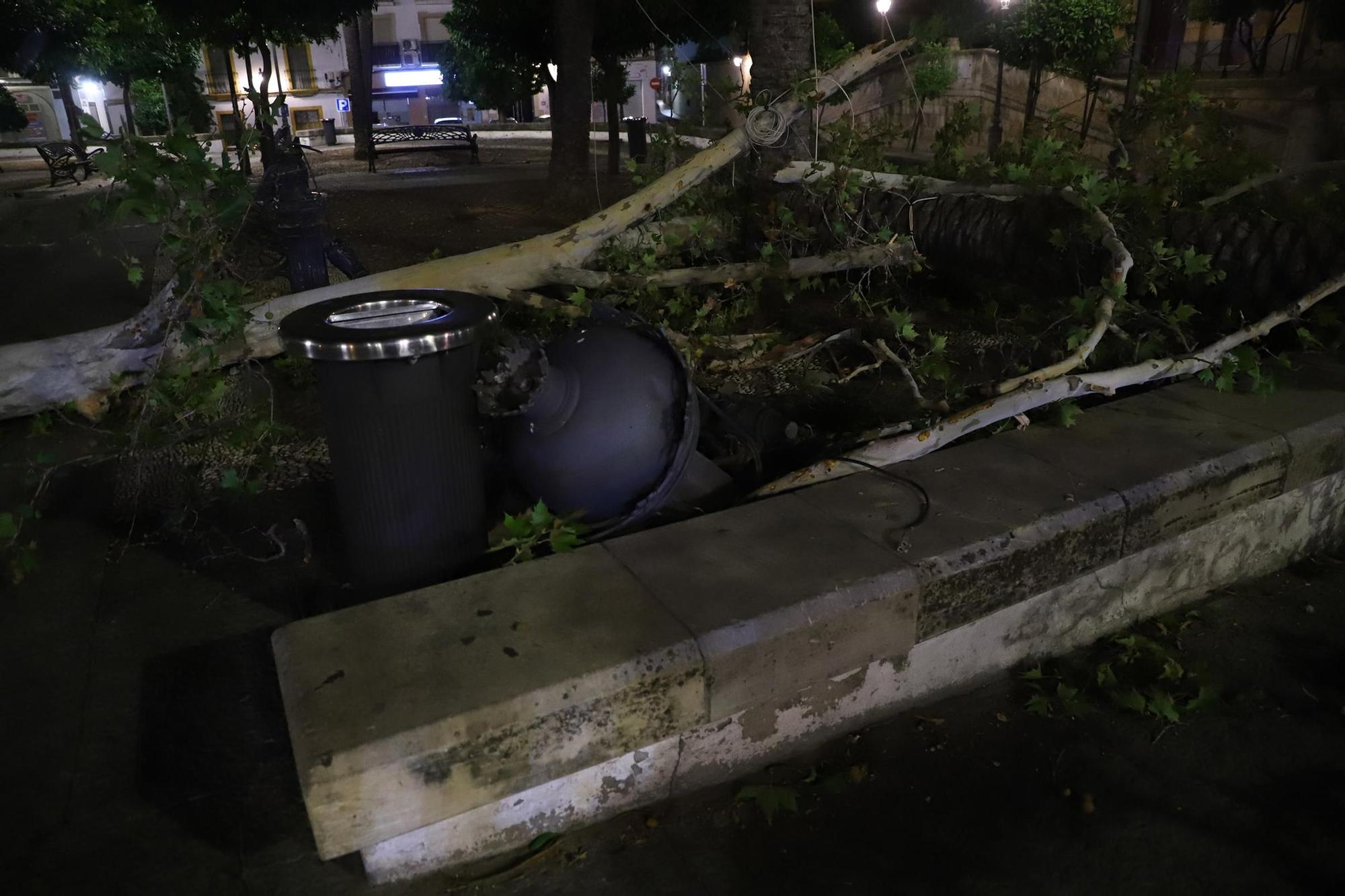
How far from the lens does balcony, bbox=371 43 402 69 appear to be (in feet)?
171

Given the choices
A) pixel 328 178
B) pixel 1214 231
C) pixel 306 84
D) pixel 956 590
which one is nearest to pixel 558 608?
pixel 956 590

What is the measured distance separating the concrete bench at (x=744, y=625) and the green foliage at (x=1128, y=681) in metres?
0.08

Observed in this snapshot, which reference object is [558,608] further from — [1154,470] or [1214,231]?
[1214,231]

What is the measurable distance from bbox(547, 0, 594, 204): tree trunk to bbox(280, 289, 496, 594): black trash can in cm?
908

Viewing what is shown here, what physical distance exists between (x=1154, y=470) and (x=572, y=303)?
2.87 meters

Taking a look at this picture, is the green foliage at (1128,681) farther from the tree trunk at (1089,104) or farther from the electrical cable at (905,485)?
the tree trunk at (1089,104)

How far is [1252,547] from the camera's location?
345cm

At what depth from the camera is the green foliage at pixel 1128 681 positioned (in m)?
2.80

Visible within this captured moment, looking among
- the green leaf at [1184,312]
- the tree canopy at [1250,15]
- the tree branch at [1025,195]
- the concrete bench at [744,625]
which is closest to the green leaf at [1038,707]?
the concrete bench at [744,625]

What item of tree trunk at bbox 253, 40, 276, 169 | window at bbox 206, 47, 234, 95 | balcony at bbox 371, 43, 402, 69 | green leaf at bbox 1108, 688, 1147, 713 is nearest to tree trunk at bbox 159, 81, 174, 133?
window at bbox 206, 47, 234, 95

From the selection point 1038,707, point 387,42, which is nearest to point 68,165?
point 1038,707

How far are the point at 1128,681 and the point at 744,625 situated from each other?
4.80 feet

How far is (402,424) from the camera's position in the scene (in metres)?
2.69

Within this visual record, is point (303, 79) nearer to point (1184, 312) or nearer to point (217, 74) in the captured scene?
point (217, 74)
